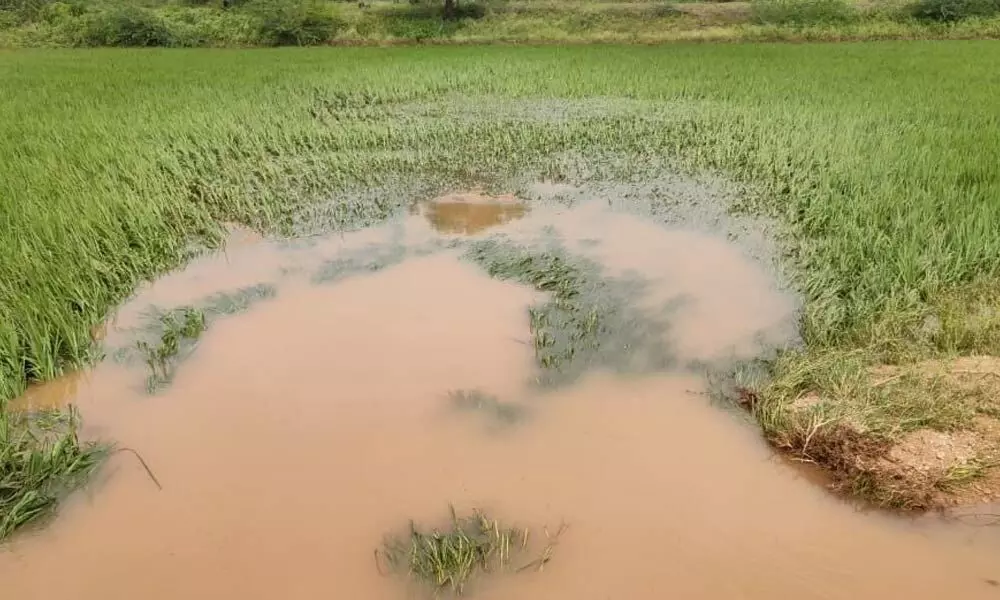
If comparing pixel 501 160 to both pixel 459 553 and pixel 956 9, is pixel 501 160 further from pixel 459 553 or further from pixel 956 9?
pixel 956 9

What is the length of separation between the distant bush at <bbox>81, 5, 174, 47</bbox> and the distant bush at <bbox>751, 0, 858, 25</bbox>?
17144 mm

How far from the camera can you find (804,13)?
1950cm

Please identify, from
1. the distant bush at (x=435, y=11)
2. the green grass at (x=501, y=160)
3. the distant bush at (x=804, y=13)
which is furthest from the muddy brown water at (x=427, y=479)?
the distant bush at (x=435, y=11)

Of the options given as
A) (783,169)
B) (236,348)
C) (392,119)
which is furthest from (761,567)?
(392,119)

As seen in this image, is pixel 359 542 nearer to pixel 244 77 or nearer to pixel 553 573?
pixel 553 573

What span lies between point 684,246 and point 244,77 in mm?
10043

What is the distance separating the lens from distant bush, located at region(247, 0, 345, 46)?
19797 mm

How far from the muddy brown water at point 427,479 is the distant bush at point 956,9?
19763 mm

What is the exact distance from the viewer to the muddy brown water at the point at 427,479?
1865mm

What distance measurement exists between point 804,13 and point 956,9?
12.3 ft

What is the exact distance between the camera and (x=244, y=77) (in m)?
11.9

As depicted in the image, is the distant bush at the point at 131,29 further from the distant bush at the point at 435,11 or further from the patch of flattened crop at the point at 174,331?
the patch of flattened crop at the point at 174,331

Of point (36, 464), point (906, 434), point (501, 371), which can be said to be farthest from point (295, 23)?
point (906, 434)

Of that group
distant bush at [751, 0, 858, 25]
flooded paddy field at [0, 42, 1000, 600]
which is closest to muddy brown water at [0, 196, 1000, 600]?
flooded paddy field at [0, 42, 1000, 600]
